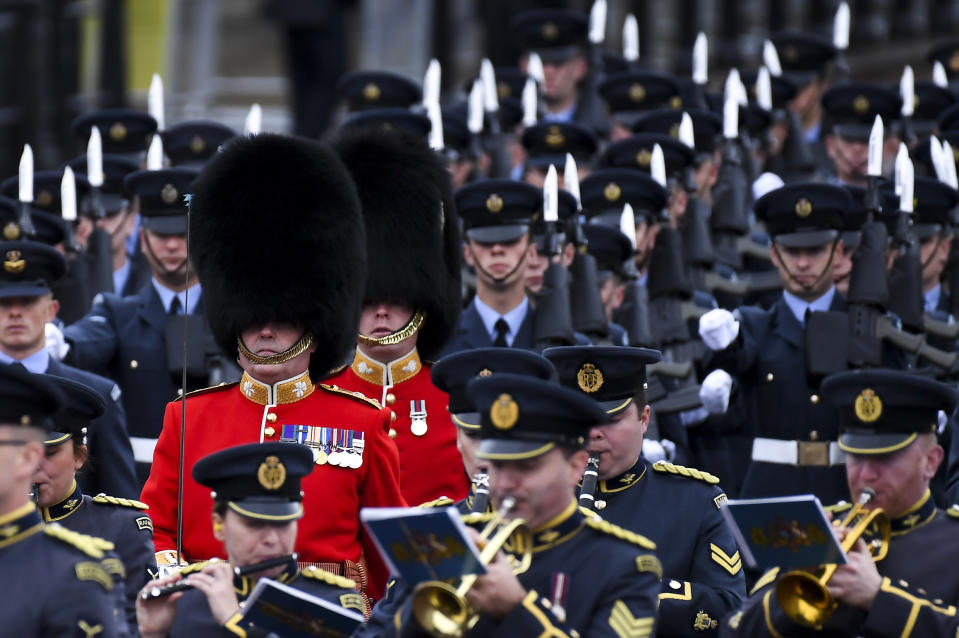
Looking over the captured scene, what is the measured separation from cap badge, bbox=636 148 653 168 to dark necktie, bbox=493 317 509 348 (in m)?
2.67

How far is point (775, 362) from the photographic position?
9.45 m

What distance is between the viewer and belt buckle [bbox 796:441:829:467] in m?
9.41

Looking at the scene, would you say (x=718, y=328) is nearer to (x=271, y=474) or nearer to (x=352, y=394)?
(x=352, y=394)

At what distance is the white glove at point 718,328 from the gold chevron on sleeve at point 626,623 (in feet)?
10.2

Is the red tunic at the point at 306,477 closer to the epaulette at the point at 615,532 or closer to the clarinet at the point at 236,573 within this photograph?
the clarinet at the point at 236,573

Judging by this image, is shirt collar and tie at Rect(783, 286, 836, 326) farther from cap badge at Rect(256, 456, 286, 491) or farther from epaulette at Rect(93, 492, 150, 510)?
cap badge at Rect(256, 456, 286, 491)

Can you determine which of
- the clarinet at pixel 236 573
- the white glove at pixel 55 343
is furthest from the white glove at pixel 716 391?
the clarinet at pixel 236 573

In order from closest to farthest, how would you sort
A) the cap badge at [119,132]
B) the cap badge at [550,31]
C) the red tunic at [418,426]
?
the red tunic at [418,426], the cap badge at [119,132], the cap badge at [550,31]

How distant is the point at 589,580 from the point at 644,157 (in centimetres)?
585

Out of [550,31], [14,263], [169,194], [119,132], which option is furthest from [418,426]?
[550,31]

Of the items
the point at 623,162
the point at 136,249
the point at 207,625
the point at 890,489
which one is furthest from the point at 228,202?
the point at 623,162

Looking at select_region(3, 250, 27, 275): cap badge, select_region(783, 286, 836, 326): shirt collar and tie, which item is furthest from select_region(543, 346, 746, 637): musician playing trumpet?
select_region(3, 250, 27, 275): cap badge

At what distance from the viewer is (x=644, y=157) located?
1166 cm

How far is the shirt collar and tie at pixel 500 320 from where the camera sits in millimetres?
9133
